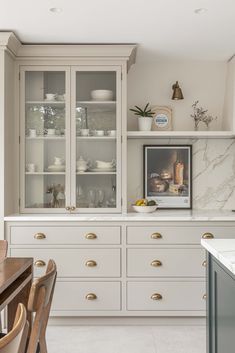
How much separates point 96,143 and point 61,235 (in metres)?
0.90

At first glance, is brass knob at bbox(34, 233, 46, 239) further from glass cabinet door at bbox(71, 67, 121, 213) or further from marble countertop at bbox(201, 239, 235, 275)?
marble countertop at bbox(201, 239, 235, 275)

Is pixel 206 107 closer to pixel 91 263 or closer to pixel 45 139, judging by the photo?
pixel 45 139

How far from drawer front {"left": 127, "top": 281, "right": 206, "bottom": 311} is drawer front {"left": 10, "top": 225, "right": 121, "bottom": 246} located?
1.50 ft

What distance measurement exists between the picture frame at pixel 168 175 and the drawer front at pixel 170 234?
0.65 m

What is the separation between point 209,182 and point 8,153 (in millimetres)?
1980

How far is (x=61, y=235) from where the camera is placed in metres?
3.78

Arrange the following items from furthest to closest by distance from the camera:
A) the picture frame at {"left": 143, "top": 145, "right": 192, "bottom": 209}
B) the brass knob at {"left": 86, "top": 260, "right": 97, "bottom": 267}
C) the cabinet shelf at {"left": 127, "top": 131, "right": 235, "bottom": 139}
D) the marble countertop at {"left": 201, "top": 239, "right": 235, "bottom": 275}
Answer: the picture frame at {"left": 143, "top": 145, "right": 192, "bottom": 209}, the cabinet shelf at {"left": 127, "top": 131, "right": 235, "bottom": 139}, the brass knob at {"left": 86, "top": 260, "right": 97, "bottom": 267}, the marble countertop at {"left": 201, "top": 239, "right": 235, "bottom": 275}

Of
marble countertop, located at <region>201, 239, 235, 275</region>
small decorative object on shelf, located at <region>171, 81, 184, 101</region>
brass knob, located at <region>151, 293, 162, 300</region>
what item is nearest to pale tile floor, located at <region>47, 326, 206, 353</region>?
brass knob, located at <region>151, 293, 162, 300</region>

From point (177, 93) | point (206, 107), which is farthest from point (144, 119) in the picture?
point (206, 107)

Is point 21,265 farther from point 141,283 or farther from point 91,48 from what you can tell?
point 91,48

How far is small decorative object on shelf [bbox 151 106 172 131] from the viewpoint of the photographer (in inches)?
173

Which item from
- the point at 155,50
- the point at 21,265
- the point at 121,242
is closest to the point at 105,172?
the point at 121,242

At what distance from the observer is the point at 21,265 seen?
247 cm

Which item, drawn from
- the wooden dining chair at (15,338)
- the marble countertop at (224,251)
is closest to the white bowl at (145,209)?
the marble countertop at (224,251)
